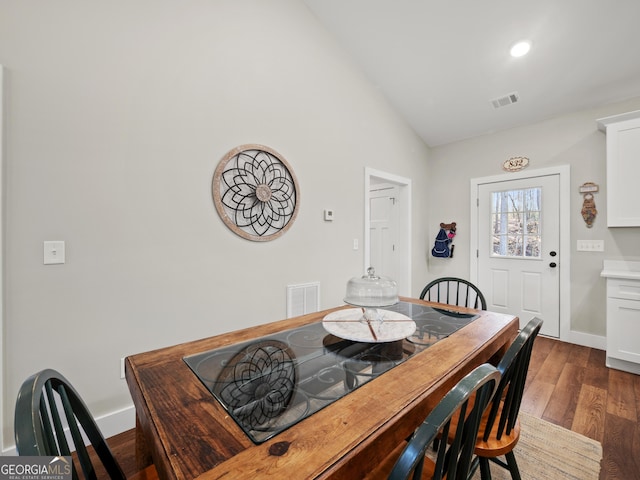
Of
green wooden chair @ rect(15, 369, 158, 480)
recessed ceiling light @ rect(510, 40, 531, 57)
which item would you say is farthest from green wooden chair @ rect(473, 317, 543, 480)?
recessed ceiling light @ rect(510, 40, 531, 57)

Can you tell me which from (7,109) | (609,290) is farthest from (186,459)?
(609,290)

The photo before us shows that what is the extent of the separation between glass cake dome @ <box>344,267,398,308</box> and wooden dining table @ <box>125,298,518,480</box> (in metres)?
0.28

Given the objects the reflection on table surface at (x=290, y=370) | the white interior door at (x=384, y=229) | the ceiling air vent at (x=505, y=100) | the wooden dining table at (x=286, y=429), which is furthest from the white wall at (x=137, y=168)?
the ceiling air vent at (x=505, y=100)

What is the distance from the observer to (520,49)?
267 centimetres

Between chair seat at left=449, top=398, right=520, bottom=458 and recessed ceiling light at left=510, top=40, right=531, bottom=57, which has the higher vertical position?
recessed ceiling light at left=510, top=40, right=531, bottom=57

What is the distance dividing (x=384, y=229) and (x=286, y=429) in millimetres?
3792

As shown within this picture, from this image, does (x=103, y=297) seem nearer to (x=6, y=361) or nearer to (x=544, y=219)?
(x=6, y=361)

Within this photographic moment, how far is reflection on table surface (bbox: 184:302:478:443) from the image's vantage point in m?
0.80

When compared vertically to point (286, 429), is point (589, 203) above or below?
above

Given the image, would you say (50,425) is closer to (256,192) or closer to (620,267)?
(256,192)

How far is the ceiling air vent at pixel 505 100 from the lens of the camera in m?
3.21

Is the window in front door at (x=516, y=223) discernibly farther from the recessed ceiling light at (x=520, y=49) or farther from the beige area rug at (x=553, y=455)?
the beige area rug at (x=553, y=455)

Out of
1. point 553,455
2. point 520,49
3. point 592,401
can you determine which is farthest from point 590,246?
point 553,455

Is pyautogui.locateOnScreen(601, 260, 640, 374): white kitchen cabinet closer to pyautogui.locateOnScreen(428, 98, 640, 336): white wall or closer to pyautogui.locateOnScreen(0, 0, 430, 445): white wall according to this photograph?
pyautogui.locateOnScreen(428, 98, 640, 336): white wall
